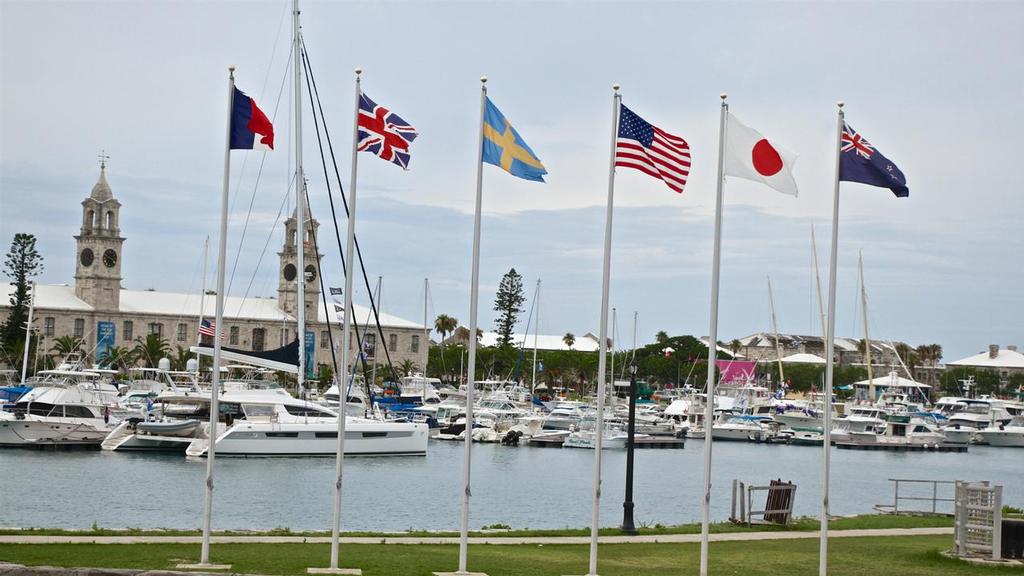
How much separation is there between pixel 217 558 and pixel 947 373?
193 meters

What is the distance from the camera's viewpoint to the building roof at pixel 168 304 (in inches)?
4734

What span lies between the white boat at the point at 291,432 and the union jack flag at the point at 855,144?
40.7 metres

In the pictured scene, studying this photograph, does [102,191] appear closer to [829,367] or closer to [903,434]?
[903,434]

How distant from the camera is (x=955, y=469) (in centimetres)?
7456

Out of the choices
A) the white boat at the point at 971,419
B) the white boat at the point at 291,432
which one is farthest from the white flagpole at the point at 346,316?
the white boat at the point at 971,419

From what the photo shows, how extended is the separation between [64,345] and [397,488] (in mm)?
71324

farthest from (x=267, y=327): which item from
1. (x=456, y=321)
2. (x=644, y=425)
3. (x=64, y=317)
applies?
(x=644, y=425)

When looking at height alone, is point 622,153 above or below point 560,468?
above

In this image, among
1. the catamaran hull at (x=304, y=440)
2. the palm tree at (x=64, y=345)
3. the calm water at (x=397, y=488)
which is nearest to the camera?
the calm water at (x=397, y=488)

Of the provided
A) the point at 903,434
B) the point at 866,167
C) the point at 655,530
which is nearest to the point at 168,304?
the point at 903,434

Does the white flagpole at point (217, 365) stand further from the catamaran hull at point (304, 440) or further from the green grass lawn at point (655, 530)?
the catamaran hull at point (304, 440)

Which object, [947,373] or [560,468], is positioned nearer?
[560,468]

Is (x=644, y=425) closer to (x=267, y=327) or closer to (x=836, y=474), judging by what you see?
(x=836, y=474)

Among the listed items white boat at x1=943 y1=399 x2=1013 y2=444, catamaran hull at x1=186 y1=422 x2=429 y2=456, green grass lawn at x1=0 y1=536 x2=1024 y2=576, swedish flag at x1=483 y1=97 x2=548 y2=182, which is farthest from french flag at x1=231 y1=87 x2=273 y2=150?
white boat at x1=943 y1=399 x2=1013 y2=444
